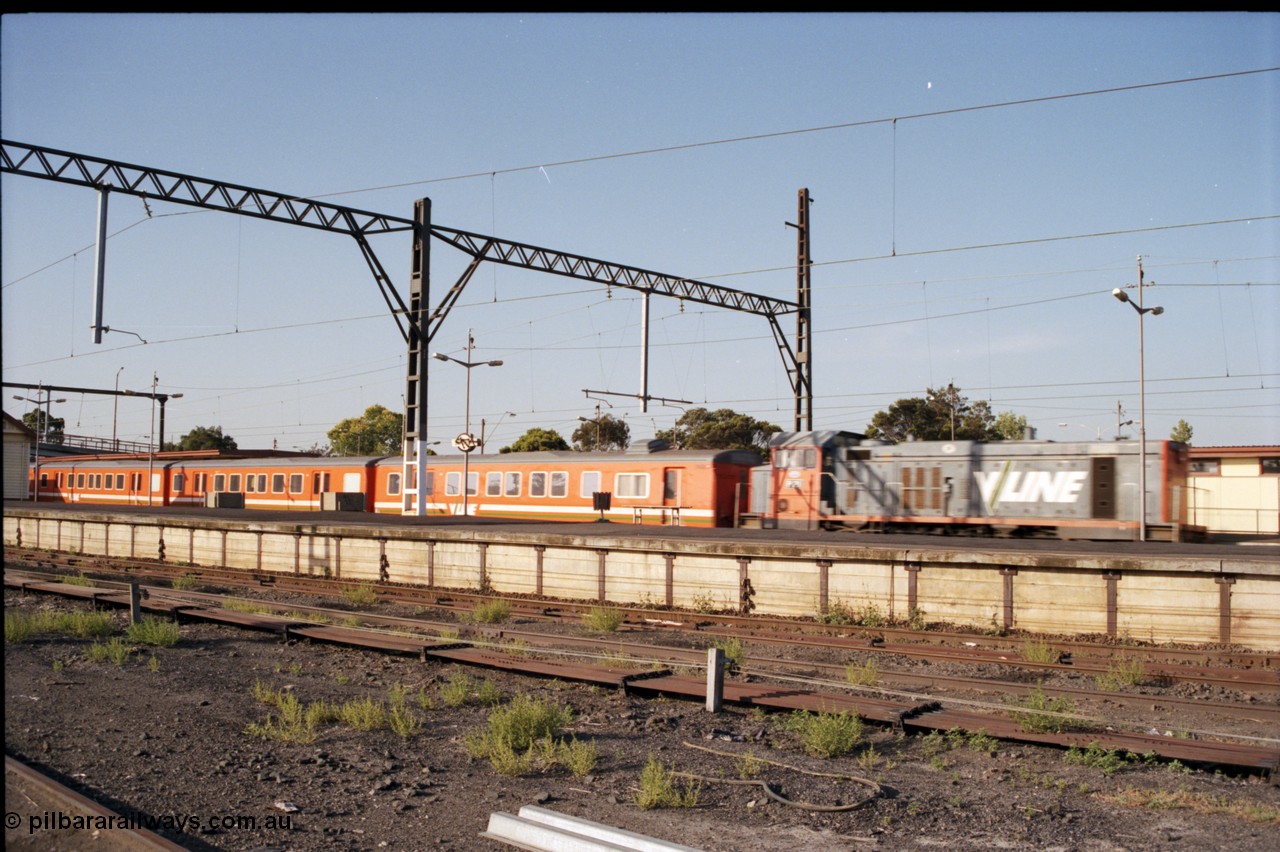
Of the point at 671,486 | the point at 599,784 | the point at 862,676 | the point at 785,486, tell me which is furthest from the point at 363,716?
the point at 671,486

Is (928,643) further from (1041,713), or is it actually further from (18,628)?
(18,628)

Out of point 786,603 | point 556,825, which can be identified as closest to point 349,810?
point 556,825

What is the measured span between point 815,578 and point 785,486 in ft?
33.3

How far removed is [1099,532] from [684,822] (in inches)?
749

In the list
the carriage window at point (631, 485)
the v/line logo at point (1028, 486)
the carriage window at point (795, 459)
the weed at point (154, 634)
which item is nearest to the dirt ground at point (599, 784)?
the weed at point (154, 634)

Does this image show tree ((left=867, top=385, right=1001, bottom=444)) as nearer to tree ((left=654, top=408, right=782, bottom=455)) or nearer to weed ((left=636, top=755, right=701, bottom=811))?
tree ((left=654, top=408, right=782, bottom=455))

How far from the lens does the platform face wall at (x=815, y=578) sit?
14094mm

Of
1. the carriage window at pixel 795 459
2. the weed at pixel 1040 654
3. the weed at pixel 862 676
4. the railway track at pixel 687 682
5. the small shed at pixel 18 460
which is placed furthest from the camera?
the small shed at pixel 18 460

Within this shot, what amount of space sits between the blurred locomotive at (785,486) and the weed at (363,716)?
17.9 m

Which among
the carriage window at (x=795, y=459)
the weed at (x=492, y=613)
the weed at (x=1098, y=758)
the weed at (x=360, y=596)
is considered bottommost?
the weed at (x=360, y=596)

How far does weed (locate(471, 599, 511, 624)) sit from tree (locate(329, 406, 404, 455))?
81147 millimetres

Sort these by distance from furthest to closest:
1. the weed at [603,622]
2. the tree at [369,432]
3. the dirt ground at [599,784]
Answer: the tree at [369,432] → the weed at [603,622] → the dirt ground at [599,784]

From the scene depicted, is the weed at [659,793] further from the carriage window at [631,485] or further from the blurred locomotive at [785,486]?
the carriage window at [631,485]

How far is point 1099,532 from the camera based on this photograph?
73.9 ft
